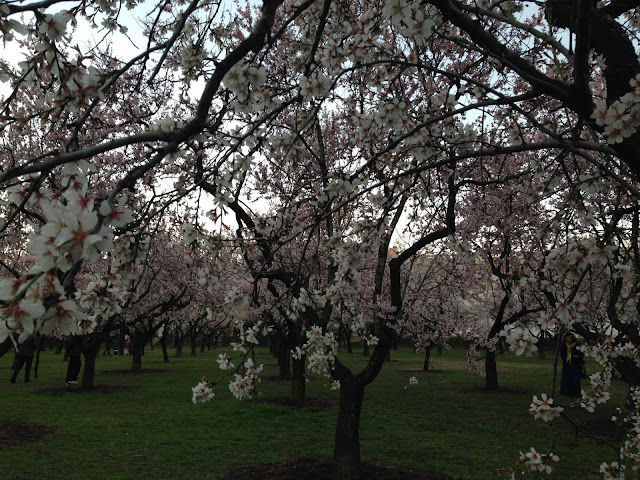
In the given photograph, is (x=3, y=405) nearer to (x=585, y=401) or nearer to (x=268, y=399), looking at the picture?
(x=268, y=399)

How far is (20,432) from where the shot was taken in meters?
8.47

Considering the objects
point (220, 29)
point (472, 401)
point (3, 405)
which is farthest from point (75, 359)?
point (220, 29)

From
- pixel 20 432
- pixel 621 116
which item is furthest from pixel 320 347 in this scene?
pixel 20 432

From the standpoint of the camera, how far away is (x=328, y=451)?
7.56 metres

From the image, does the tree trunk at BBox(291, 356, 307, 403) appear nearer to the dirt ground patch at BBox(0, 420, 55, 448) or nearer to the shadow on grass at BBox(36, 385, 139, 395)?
the dirt ground patch at BBox(0, 420, 55, 448)

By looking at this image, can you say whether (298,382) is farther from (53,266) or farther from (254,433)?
(53,266)

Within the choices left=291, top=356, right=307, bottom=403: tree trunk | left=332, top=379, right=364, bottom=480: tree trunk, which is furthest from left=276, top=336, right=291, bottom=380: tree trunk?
left=332, top=379, right=364, bottom=480: tree trunk

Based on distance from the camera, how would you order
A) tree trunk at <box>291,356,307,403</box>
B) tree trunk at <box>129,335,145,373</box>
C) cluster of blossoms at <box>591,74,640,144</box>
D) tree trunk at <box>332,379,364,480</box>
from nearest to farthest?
cluster of blossoms at <box>591,74,640,144</box> < tree trunk at <box>332,379,364,480</box> < tree trunk at <box>291,356,307,403</box> < tree trunk at <box>129,335,145,373</box>

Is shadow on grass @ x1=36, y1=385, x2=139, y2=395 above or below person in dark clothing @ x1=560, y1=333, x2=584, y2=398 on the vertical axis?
below

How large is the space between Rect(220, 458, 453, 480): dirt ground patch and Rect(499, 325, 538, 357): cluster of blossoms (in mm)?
3863

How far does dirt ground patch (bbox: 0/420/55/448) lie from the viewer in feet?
25.9

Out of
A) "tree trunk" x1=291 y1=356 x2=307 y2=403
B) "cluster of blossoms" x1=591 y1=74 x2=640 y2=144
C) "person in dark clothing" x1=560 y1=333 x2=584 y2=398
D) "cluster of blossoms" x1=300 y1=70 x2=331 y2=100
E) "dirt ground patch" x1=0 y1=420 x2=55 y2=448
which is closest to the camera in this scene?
"cluster of blossoms" x1=591 y1=74 x2=640 y2=144

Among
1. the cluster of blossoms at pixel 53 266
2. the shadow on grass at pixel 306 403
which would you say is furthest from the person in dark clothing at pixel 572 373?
the cluster of blossoms at pixel 53 266

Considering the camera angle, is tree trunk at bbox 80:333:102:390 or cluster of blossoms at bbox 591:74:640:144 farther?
tree trunk at bbox 80:333:102:390
